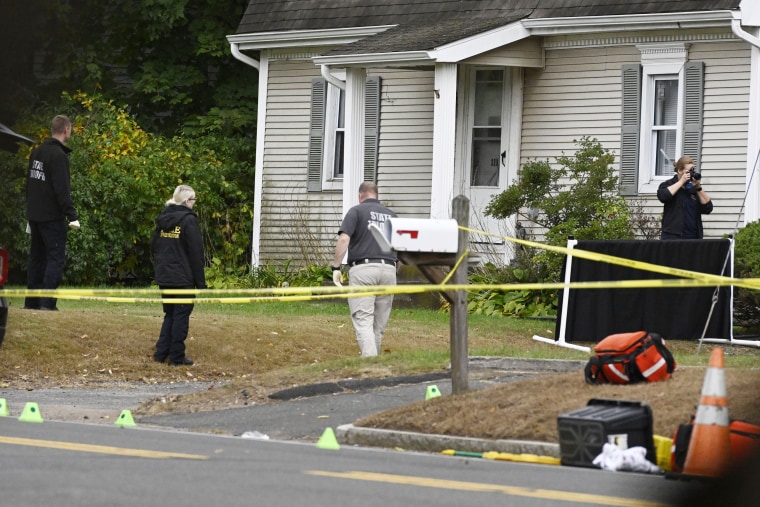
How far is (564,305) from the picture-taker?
57.0ft

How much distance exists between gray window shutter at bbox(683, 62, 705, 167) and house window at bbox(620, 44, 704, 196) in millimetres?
157

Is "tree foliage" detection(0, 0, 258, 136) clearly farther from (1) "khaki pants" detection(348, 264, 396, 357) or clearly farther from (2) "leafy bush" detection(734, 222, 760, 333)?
(1) "khaki pants" detection(348, 264, 396, 357)

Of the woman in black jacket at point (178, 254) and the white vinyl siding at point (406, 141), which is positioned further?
the white vinyl siding at point (406, 141)

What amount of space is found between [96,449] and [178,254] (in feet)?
20.4

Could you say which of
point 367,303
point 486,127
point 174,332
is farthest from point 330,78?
point 367,303

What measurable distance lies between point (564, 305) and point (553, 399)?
7.10 metres

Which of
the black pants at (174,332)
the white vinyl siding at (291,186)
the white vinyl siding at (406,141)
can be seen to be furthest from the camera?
the white vinyl siding at (291,186)

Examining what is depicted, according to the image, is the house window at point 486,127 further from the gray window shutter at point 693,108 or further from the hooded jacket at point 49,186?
the hooded jacket at point 49,186

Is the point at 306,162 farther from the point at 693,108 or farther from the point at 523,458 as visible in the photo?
the point at 523,458

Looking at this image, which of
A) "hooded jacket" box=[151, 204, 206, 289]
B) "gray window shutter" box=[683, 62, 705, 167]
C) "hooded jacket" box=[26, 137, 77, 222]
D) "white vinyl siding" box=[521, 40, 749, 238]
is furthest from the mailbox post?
"gray window shutter" box=[683, 62, 705, 167]

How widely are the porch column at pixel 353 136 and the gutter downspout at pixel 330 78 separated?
1.29 feet

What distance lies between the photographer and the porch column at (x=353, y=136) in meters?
24.5

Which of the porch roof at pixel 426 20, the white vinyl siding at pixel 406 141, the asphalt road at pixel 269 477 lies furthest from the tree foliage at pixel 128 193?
the asphalt road at pixel 269 477

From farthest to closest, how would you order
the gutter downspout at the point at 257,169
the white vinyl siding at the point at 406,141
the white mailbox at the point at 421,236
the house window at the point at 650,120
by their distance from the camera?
the gutter downspout at the point at 257,169 → the white vinyl siding at the point at 406,141 → the house window at the point at 650,120 → the white mailbox at the point at 421,236
